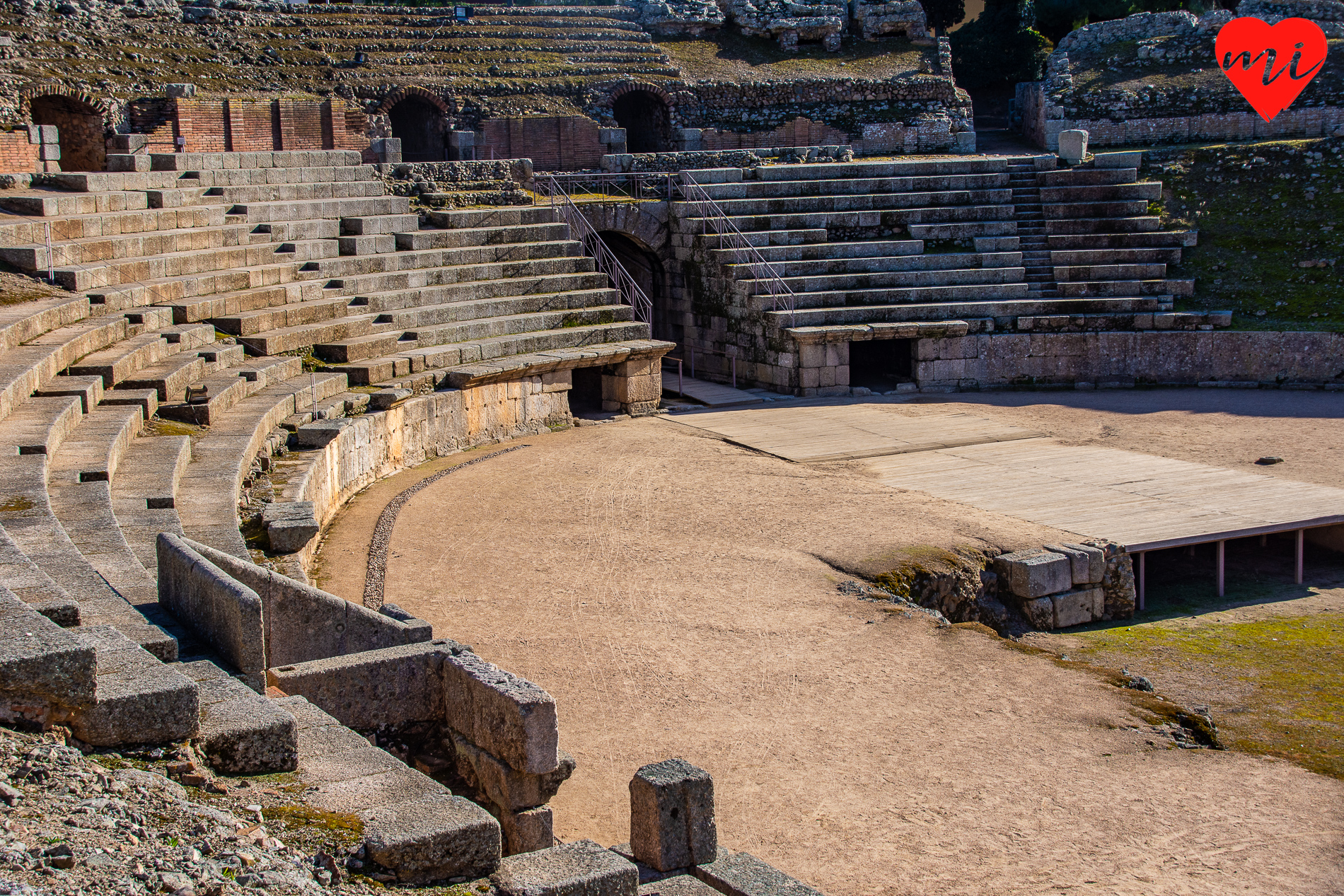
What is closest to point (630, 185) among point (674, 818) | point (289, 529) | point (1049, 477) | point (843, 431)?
point (843, 431)

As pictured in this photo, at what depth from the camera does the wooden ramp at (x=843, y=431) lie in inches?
545

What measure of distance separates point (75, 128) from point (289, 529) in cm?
1286

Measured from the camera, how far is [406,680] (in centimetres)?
562

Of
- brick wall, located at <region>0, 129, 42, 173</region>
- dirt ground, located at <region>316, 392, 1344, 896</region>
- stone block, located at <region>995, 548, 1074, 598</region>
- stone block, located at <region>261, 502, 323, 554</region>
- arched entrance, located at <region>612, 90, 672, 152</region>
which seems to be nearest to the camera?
dirt ground, located at <region>316, 392, 1344, 896</region>

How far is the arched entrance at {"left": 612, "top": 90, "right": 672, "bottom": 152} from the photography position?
78.7 ft

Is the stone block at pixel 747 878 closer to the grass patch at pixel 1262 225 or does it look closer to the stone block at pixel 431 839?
the stone block at pixel 431 839

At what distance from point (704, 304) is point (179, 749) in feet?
→ 50.3

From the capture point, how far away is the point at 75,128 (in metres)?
18.5

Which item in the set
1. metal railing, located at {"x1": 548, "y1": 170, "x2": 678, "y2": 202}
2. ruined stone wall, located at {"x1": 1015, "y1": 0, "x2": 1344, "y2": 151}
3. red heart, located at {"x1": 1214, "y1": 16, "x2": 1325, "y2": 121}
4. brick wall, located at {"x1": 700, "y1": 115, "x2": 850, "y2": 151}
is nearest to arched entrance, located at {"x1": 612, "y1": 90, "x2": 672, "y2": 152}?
brick wall, located at {"x1": 700, "y1": 115, "x2": 850, "y2": 151}

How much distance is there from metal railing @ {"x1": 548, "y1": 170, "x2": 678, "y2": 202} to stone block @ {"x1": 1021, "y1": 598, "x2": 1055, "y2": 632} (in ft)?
36.3

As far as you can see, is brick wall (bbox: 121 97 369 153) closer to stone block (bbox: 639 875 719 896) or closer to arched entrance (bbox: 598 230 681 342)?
arched entrance (bbox: 598 230 681 342)

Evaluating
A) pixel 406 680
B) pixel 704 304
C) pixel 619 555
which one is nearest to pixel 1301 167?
pixel 704 304

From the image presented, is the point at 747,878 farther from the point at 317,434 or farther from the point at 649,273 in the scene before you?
the point at 649,273

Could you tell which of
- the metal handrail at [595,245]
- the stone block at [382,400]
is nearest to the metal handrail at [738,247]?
the metal handrail at [595,245]
